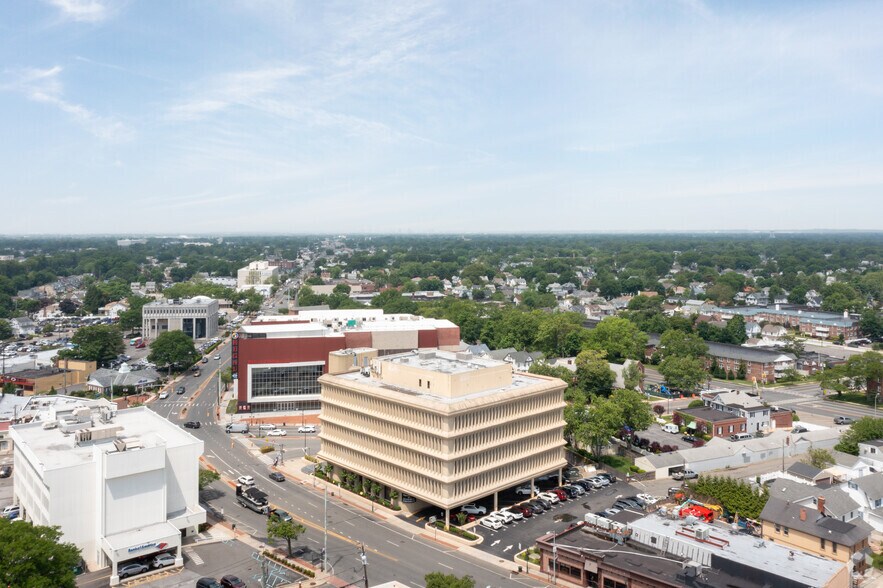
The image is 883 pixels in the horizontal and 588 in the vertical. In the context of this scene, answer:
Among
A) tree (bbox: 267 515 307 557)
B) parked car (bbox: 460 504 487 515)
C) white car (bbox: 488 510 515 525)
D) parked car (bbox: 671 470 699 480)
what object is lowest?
parked car (bbox: 671 470 699 480)

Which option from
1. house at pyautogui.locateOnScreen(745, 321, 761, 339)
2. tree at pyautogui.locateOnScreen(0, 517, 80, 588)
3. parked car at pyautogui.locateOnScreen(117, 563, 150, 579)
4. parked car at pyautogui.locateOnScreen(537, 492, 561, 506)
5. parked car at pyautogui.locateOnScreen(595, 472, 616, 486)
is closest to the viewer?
tree at pyautogui.locateOnScreen(0, 517, 80, 588)

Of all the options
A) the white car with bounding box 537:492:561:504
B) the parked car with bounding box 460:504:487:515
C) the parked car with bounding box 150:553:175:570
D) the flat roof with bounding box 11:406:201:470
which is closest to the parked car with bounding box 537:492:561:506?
the white car with bounding box 537:492:561:504

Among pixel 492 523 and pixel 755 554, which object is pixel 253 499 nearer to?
pixel 492 523

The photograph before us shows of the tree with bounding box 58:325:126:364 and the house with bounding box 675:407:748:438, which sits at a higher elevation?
the tree with bounding box 58:325:126:364

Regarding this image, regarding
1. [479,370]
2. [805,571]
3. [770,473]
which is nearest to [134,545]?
[479,370]

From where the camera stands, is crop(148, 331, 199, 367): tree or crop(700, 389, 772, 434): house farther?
crop(148, 331, 199, 367): tree

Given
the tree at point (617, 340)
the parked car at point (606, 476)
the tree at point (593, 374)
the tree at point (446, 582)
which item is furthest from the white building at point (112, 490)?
the tree at point (617, 340)

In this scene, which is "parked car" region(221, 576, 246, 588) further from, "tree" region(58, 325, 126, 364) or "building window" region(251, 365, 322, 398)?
"tree" region(58, 325, 126, 364)
